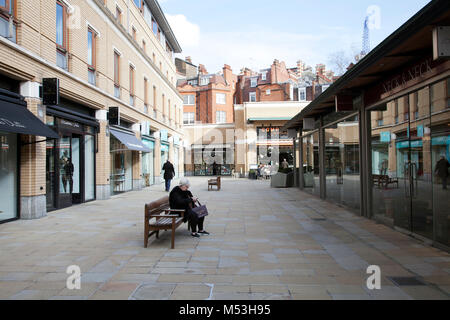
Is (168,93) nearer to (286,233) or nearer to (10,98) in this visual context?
(10,98)

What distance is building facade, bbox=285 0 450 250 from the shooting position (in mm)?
5594

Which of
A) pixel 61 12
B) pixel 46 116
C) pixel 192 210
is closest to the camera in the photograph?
pixel 192 210

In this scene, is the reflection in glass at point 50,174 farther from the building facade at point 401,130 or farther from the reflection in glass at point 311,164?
the reflection in glass at point 311,164

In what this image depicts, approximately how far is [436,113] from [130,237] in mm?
6242

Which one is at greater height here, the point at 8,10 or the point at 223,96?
the point at 223,96

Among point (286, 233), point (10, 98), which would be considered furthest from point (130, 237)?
point (10, 98)

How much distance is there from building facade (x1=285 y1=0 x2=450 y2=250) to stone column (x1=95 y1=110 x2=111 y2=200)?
8.70m

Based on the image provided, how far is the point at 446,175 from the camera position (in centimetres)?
562

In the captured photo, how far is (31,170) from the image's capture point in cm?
923

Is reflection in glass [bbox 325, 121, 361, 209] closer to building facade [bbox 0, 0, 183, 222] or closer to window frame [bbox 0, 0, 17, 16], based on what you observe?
building facade [bbox 0, 0, 183, 222]

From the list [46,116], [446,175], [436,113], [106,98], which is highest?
[106,98]

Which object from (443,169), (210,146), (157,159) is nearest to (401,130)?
(443,169)

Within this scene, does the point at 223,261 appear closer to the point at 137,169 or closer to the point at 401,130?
the point at 401,130

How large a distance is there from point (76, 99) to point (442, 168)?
11195mm
